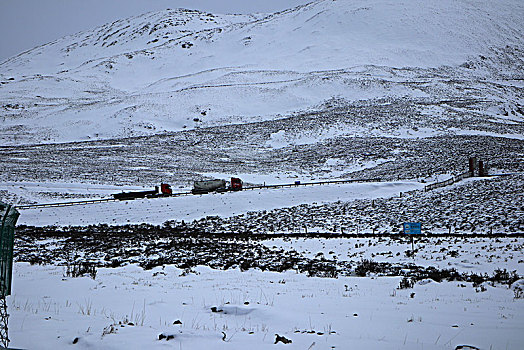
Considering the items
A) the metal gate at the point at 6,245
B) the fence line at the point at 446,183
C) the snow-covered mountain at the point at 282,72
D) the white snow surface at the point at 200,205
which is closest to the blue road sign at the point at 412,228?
the metal gate at the point at 6,245

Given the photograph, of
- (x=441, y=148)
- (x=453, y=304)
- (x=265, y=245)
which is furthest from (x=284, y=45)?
(x=453, y=304)

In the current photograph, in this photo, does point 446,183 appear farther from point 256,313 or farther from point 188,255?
point 256,313

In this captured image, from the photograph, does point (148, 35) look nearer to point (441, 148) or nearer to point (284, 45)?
point (284, 45)

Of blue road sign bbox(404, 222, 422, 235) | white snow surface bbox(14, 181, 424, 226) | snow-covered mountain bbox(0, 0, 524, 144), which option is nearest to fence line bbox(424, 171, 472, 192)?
white snow surface bbox(14, 181, 424, 226)

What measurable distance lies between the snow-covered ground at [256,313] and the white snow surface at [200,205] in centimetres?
2296

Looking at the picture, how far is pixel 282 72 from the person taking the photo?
12231 cm

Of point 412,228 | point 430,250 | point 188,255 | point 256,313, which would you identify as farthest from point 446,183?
point 256,313

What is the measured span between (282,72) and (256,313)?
118409mm

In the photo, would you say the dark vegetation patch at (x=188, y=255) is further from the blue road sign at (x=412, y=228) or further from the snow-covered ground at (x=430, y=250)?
the blue road sign at (x=412, y=228)

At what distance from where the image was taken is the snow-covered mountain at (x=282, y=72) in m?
94.0

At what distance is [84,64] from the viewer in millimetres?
166875

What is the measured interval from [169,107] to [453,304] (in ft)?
316

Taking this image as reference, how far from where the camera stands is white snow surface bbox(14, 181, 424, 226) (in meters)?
35.7

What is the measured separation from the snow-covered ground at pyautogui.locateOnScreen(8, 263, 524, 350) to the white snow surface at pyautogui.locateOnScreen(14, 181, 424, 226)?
75.3 ft
